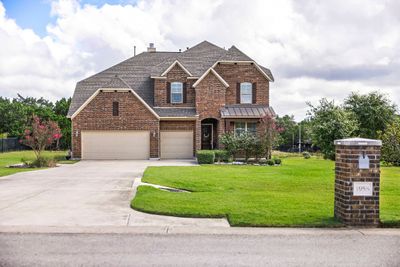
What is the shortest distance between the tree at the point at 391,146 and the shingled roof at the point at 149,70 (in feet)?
33.8

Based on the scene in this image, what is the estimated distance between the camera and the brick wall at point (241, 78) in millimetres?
31906

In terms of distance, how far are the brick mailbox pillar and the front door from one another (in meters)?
24.2

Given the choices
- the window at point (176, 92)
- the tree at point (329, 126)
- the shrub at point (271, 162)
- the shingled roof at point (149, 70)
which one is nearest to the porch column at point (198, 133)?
the shingled roof at point (149, 70)

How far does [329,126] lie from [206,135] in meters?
11.8

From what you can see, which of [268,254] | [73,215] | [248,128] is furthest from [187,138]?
[268,254]

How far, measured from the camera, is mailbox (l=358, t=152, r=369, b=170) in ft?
27.8

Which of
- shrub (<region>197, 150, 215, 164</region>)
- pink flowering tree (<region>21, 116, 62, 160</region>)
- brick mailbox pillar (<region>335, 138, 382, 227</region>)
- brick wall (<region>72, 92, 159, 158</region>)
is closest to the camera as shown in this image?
brick mailbox pillar (<region>335, 138, 382, 227</region>)

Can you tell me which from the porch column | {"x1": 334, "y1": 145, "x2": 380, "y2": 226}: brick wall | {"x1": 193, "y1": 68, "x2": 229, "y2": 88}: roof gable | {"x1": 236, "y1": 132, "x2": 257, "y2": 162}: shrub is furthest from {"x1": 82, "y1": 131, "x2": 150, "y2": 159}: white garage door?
{"x1": 334, "y1": 145, "x2": 380, "y2": 226}: brick wall

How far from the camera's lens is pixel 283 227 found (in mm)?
8508

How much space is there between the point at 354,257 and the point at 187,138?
25304 millimetres

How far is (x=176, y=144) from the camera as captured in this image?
3162cm

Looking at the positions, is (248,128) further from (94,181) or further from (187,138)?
(94,181)

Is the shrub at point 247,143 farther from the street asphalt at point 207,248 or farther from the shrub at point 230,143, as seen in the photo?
the street asphalt at point 207,248

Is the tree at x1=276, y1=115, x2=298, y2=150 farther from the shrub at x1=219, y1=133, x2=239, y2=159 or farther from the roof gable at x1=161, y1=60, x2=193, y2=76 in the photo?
the shrub at x1=219, y1=133, x2=239, y2=159
